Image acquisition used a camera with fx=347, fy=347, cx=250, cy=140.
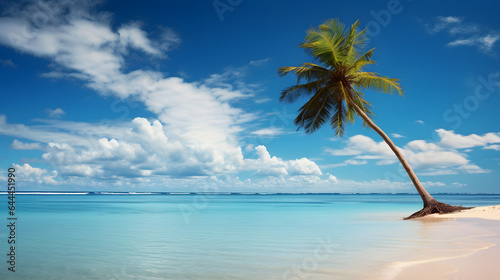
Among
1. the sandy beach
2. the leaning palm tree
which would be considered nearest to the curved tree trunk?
the leaning palm tree

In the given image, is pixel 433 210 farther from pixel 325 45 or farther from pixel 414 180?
pixel 325 45

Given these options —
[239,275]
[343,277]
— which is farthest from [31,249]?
[343,277]

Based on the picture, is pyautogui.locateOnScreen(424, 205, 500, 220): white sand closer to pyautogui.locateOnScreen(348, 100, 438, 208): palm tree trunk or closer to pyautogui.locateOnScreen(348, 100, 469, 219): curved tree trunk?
pyautogui.locateOnScreen(348, 100, 469, 219): curved tree trunk

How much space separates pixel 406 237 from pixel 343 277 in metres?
5.76

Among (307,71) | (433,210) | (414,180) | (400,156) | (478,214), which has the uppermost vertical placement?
(307,71)

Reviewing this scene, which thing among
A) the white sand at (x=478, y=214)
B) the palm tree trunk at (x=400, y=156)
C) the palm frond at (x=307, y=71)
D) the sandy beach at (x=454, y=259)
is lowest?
the white sand at (x=478, y=214)

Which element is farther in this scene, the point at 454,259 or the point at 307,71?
the point at 307,71

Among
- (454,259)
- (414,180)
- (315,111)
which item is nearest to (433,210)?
(414,180)

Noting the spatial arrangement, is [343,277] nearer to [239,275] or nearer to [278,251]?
[239,275]

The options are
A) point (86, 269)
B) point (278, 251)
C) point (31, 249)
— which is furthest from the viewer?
point (31, 249)

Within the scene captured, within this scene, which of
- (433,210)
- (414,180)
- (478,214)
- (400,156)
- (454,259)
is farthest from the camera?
(414,180)

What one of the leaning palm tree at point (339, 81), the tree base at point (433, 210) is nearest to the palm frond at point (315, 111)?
the leaning palm tree at point (339, 81)

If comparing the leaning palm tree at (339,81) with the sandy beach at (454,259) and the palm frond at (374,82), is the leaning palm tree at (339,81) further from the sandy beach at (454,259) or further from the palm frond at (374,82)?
the sandy beach at (454,259)

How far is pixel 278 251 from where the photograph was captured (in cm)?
867
